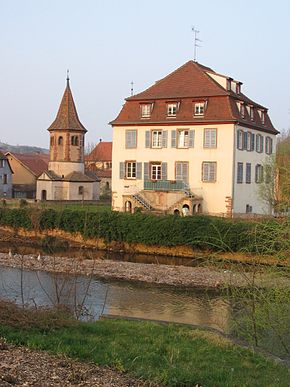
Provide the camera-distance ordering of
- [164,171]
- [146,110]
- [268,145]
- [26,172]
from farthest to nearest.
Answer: [26,172]
[268,145]
[146,110]
[164,171]

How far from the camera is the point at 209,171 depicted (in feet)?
122

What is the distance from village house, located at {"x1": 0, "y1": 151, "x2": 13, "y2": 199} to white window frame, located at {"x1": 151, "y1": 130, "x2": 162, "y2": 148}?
2485 cm

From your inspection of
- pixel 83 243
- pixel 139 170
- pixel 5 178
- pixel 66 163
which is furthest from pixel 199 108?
pixel 5 178

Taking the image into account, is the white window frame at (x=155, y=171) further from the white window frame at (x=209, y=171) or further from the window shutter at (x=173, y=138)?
the white window frame at (x=209, y=171)

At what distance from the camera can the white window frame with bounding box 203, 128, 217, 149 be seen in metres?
36.8

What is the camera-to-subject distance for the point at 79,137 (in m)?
54.5

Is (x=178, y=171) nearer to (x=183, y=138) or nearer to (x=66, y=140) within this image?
(x=183, y=138)

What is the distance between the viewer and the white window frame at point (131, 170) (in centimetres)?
3959

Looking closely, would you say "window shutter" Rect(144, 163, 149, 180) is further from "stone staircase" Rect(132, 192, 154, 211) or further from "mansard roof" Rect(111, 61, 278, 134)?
"mansard roof" Rect(111, 61, 278, 134)

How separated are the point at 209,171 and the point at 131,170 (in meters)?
5.72

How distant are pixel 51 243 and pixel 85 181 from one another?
65.1ft

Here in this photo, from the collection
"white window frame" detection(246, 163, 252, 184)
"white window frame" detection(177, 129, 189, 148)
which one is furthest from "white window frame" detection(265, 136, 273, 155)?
"white window frame" detection(177, 129, 189, 148)

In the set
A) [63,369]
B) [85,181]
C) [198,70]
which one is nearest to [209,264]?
[63,369]

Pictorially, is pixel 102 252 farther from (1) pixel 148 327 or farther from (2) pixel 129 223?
(1) pixel 148 327
